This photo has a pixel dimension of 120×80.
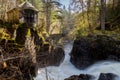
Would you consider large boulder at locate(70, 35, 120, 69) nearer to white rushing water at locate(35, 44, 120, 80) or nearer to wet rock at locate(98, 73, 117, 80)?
white rushing water at locate(35, 44, 120, 80)

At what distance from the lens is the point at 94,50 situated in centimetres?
1656

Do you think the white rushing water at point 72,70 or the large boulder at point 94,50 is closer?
the white rushing water at point 72,70

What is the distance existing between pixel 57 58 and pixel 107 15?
1142 cm

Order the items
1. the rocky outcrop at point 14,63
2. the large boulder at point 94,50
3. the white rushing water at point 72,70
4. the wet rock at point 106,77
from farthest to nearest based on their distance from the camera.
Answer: the large boulder at point 94,50 < the white rushing water at point 72,70 < the wet rock at point 106,77 < the rocky outcrop at point 14,63

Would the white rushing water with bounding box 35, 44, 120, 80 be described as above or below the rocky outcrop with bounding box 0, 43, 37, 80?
below

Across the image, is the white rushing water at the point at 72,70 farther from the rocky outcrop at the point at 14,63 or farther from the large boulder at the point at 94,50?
the rocky outcrop at the point at 14,63

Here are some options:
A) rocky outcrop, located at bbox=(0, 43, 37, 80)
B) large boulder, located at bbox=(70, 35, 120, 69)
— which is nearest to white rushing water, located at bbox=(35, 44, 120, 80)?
→ large boulder, located at bbox=(70, 35, 120, 69)

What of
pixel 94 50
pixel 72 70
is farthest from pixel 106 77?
pixel 94 50

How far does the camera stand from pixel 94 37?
1708cm

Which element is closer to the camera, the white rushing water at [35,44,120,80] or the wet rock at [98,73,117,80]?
the wet rock at [98,73,117,80]

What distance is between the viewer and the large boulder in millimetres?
15664

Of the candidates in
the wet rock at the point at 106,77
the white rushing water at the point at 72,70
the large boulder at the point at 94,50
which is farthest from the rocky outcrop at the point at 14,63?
the large boulder at the point at 94,50

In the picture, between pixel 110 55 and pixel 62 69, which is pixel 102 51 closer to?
pixel 110 55

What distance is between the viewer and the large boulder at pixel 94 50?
617 inches
